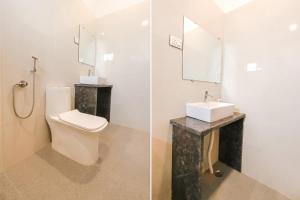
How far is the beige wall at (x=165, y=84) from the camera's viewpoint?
110 cm

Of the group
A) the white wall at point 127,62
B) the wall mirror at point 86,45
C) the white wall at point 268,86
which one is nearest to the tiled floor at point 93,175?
the white wall at point 127,62

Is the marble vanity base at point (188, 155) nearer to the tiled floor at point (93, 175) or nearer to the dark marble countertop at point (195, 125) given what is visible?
the dark marble countertop at point (195, 125)

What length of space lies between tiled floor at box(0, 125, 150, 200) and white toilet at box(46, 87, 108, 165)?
0.04 meters

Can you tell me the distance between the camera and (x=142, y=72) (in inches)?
36.9

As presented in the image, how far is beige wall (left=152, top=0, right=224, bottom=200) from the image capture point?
3.62 feet

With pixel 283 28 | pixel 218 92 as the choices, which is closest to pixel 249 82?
pixel 218 92

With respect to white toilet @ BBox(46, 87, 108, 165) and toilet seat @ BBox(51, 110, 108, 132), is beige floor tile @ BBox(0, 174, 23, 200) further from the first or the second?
toilet seat @ BBox(51, 110, 108, 132)

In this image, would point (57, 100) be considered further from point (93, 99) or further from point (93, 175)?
point (93, 175)

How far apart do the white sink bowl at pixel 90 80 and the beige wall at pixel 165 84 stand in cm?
42

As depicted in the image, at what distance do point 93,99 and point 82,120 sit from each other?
13 centimetres

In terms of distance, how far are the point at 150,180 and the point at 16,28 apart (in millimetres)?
1204

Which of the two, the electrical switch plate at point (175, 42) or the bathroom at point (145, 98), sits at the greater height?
the electrical switch plate at point (175, 42)

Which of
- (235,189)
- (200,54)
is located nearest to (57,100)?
(200,54)

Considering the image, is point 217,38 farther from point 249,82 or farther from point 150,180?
point 150,180
